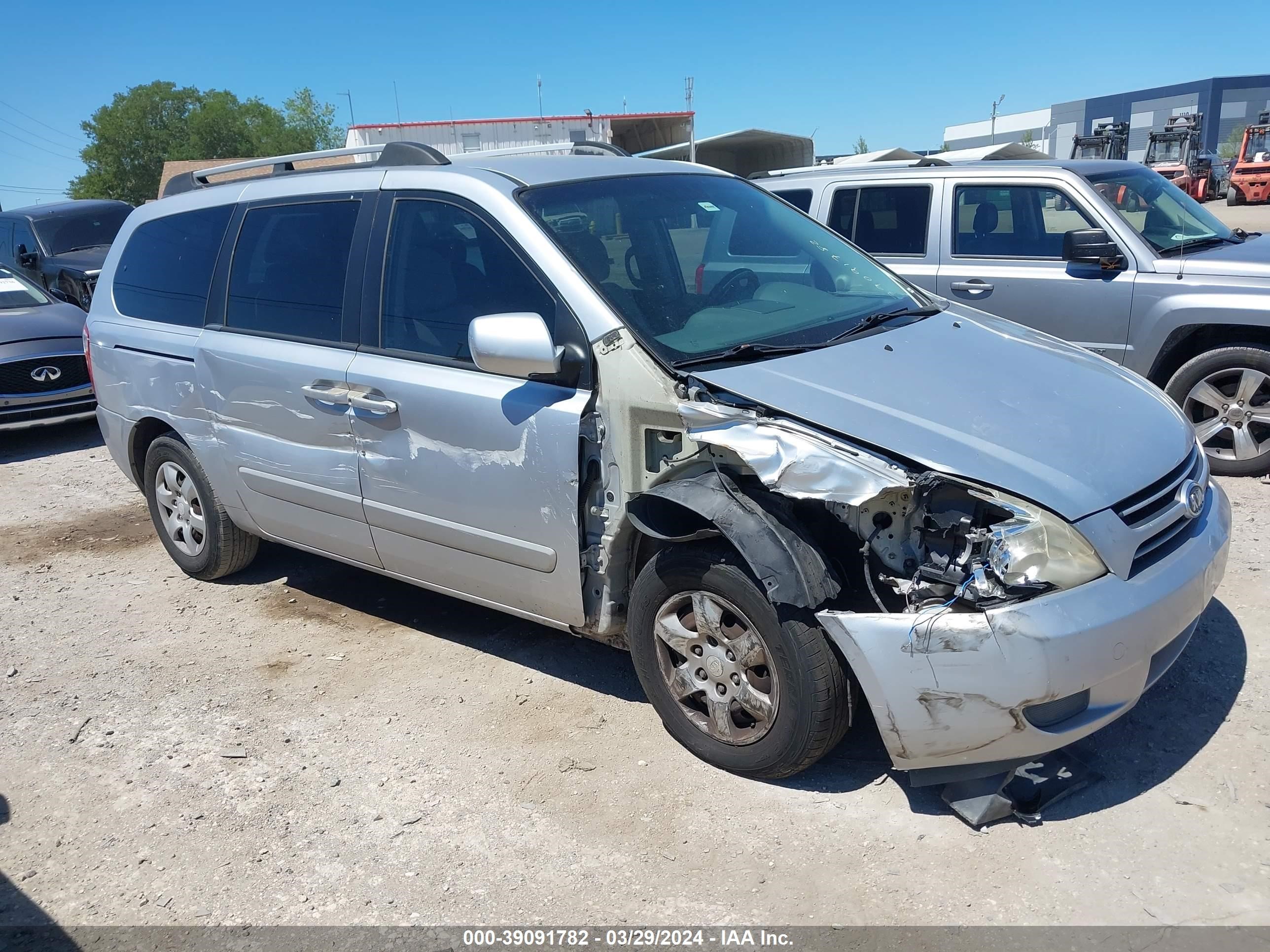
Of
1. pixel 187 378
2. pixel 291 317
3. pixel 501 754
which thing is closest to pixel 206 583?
pixel 187 378

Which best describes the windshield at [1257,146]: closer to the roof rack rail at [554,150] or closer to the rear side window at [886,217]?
the rear side window at [886,217]

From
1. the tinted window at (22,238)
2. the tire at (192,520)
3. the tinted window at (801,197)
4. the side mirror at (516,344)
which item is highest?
the tinted window at (801,197)

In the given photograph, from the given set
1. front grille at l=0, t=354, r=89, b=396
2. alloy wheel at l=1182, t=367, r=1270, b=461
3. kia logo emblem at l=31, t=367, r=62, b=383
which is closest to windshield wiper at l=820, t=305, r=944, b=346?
alloy wheel at l=1182, t=367, r=1270, b=461

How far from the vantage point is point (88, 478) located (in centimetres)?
786

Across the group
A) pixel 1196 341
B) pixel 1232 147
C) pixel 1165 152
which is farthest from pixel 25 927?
pixel 1232 147

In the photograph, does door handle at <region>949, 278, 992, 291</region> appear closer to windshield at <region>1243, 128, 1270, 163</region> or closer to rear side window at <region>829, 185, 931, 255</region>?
rear side window at <region>829, 185, 931, 255</region>

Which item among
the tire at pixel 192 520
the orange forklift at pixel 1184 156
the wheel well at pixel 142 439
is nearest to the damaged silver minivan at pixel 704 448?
the tire at pixel 192 520

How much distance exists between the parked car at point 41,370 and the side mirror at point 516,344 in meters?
7.25

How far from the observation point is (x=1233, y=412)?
575cm

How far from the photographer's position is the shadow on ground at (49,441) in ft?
29.0

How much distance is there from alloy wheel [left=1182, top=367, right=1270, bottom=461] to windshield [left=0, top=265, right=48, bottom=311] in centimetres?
998

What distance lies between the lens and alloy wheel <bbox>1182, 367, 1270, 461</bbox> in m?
5.66

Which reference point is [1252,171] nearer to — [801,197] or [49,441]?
[801,197]

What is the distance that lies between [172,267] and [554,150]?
79.8 inches
